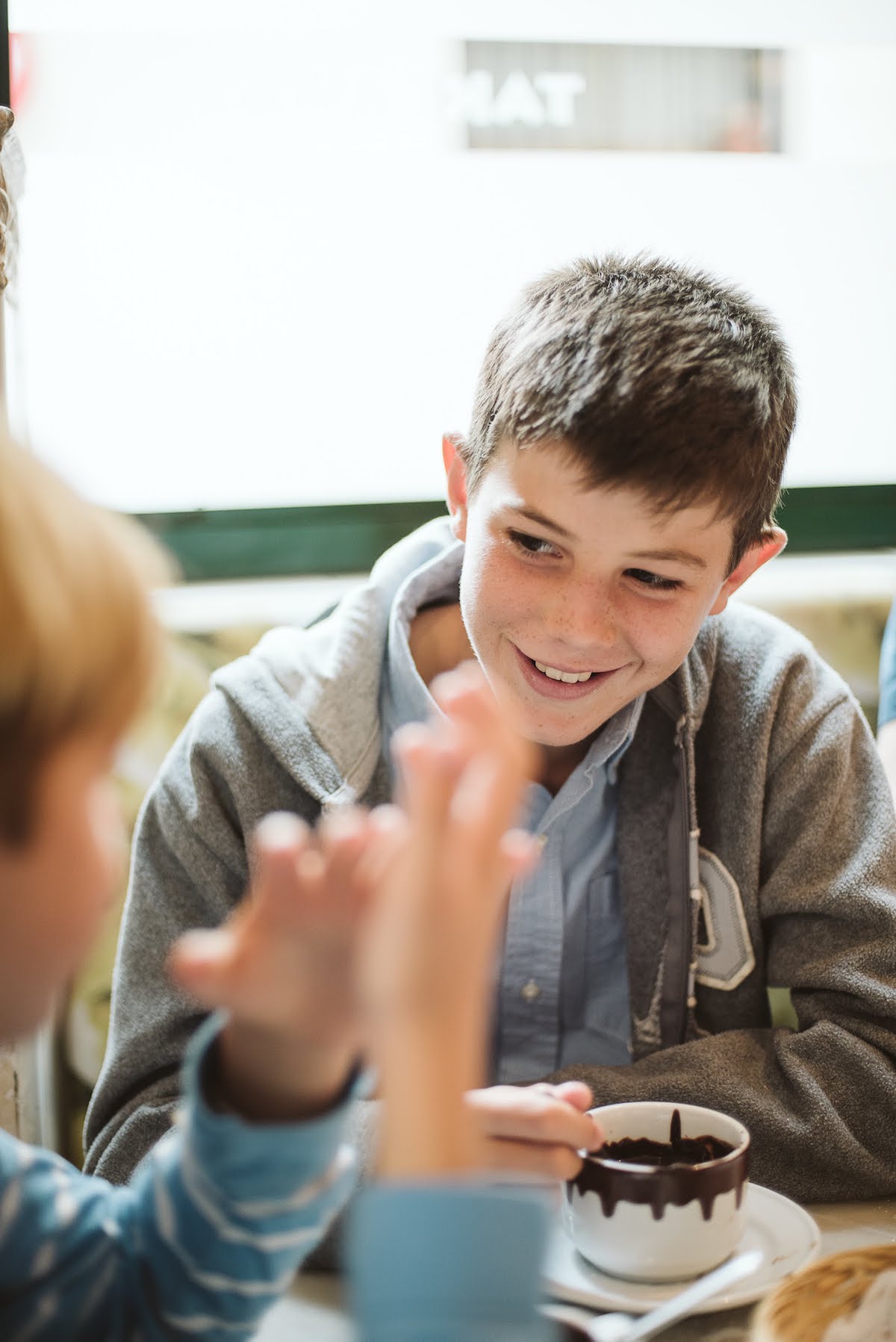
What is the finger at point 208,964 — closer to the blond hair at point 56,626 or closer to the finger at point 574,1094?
the blond hair at point 56,626

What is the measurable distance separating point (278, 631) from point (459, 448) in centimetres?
25

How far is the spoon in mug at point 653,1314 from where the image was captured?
0.66m

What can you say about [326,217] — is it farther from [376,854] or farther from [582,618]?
[376,854]

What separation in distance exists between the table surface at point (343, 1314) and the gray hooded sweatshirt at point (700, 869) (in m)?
0.07

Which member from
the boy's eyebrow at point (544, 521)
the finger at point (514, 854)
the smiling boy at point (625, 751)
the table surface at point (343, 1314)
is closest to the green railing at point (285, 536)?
the smiling boy at point (625, 751)

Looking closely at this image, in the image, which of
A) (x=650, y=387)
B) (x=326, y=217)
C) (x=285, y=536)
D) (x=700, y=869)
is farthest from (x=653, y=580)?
(x=326, y=217)

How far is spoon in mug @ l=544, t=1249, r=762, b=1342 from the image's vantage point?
66cm

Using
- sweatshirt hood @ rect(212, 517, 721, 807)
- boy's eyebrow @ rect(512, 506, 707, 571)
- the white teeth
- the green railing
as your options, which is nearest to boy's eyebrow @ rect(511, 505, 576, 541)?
boy's eyebrow @ rect(512, 506, 707, 571)

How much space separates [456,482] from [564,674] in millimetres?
228

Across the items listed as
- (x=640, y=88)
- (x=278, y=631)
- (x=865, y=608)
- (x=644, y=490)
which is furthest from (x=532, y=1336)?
(x=640, y=88)

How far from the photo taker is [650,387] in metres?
1.07

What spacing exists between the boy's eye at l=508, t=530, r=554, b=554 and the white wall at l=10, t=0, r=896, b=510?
0.87 m

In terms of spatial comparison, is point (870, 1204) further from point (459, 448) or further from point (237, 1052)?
point (459, 448)

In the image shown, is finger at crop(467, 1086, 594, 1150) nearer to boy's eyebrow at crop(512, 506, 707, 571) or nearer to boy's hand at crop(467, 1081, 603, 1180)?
boy's hand at crop(467, 1081, 603, 1180)
